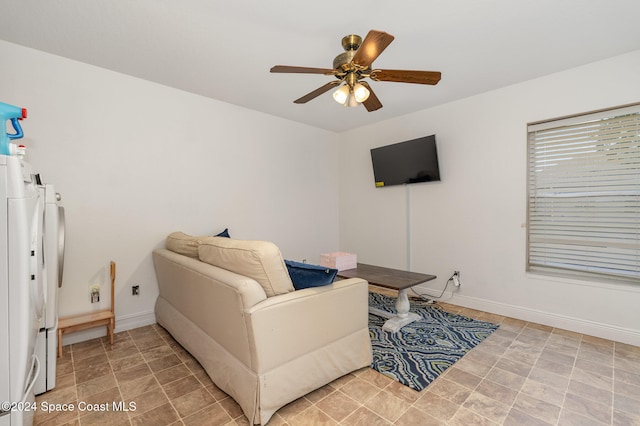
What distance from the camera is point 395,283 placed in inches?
104

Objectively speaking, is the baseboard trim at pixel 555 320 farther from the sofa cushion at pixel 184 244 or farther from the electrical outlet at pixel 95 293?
the electrical outlet at pixel 95 293

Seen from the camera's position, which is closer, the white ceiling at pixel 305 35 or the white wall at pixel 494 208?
the white ceiling at pixel 305 35

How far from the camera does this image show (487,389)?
189 cm

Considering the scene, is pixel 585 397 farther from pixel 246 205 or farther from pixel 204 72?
pixel 204 72

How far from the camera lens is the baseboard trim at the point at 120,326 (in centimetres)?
257

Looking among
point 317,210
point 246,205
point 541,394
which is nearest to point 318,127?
point 317,210

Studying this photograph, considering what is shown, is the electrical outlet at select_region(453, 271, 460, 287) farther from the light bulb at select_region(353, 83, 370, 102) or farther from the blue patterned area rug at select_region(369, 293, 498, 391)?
the light bulb at select_region(353, 83, 370, 102)

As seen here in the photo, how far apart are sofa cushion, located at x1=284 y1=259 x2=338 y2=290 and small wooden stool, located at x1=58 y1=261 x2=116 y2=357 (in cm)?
183

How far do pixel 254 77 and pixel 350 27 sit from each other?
1.20 m

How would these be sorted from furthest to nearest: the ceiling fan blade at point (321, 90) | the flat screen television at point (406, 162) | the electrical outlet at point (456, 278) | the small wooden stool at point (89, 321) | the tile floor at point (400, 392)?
the flat screen television at point (406, 162) → the electrical outlet at point (456, 278) → the small wooden stool at point (89, 321) → the ceiling fan blade at point (321, 90) → the tile floor at point (400, 392)

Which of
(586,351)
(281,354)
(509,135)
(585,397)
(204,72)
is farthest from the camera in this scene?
(509,135)

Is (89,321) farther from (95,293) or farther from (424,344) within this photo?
(424,344)

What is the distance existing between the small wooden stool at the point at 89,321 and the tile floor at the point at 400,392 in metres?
0.18

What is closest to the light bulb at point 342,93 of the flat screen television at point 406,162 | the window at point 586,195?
the flat screen television at point 406,162
